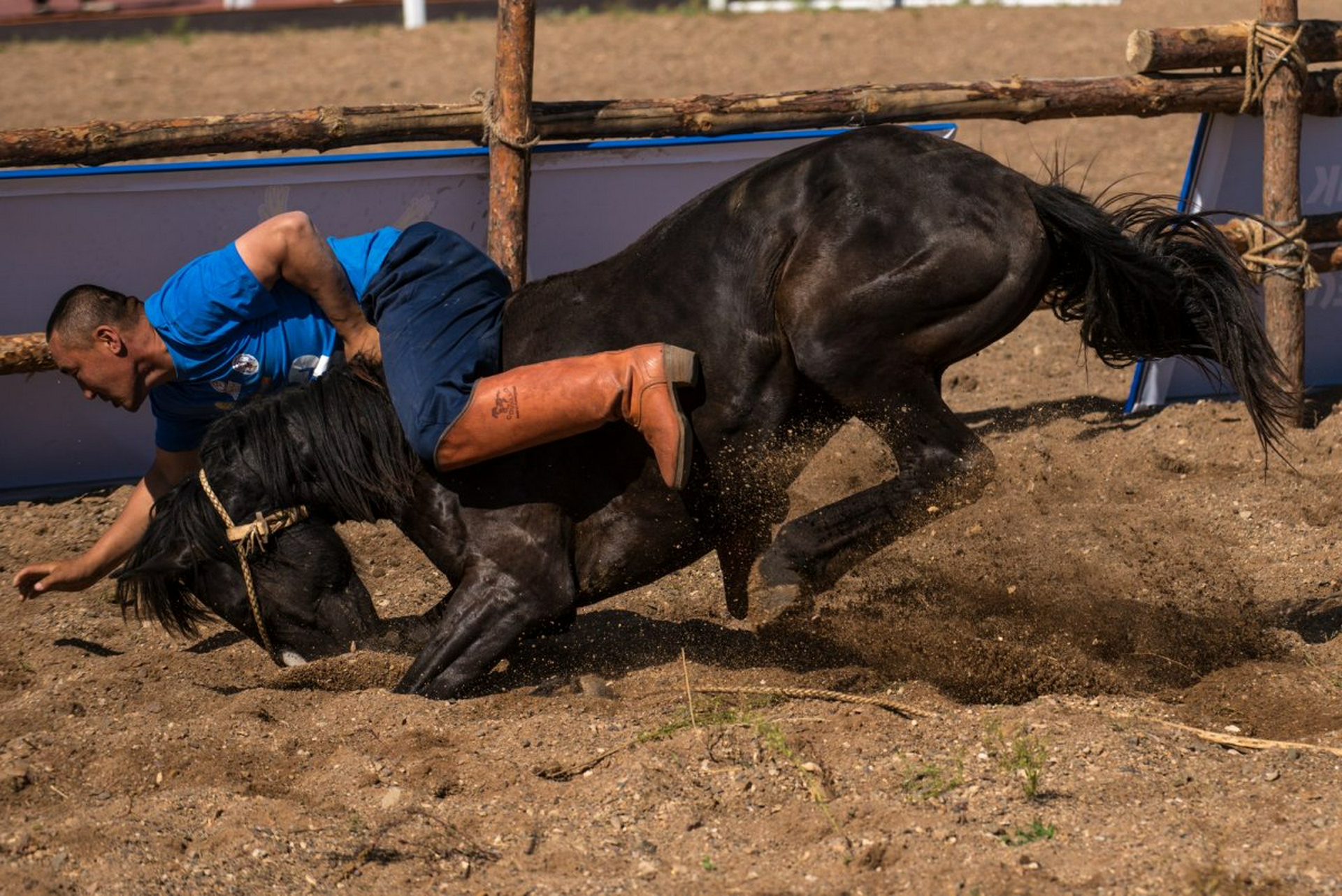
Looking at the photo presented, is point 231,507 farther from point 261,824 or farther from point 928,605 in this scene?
point 928,605

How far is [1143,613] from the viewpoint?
4.22 meters

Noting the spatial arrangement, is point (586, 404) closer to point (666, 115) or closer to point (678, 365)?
point (678, 365)

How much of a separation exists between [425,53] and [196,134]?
27.1ft

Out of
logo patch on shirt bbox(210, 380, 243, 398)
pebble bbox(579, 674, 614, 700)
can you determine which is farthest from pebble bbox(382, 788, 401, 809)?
logo patch on shirt bbox(210, 380, 243, 398)

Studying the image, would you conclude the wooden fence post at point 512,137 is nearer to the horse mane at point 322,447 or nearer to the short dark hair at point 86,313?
the horse mane at point 322,447

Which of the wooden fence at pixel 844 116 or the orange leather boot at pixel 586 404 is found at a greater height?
the wooden fence at pixel 844 116

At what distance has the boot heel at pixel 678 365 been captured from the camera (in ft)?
12.0

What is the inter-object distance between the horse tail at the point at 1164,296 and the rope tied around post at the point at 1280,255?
1895 millimetres

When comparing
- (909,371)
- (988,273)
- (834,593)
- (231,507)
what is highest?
(988,273)

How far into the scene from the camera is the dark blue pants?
12.1 feet

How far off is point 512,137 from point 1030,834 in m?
3.53

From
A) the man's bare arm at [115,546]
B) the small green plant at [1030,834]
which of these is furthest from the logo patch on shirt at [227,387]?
the small green plant at [1030,834]

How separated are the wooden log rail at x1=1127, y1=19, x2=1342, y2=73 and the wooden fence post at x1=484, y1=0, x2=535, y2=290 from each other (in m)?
2.55

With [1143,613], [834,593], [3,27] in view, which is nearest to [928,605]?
[834,593]
